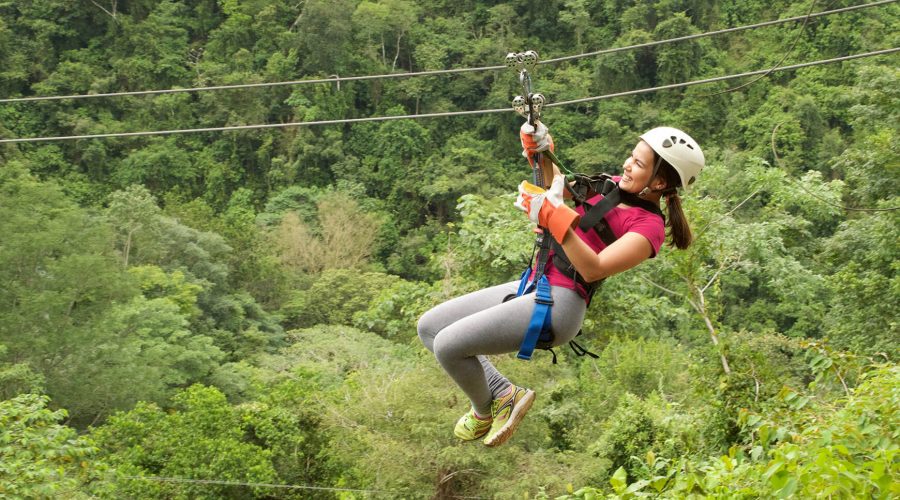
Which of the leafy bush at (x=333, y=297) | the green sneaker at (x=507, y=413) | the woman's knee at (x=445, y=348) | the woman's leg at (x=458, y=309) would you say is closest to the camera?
the woman's knee at (x=445, y=348)

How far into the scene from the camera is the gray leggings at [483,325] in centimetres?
315

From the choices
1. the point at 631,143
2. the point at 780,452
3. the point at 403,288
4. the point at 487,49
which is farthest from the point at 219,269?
the point at 780,452

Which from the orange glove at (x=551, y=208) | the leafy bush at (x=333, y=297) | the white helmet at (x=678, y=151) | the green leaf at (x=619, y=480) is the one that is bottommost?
the leafy bush at (x=333, y=297)

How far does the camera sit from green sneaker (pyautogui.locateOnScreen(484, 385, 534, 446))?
3518mm

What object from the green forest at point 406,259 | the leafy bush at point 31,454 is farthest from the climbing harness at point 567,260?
the leafy bush at point 31,454

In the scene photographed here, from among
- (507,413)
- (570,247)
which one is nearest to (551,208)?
(570,247)

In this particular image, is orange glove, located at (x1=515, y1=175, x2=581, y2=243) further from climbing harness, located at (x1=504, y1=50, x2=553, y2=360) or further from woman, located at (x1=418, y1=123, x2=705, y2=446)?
climbing harness, located at (x1=504, y1=50, x2=553, y2=360)

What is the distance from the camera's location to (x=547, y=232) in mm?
3203

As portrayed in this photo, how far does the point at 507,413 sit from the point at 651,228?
882mm

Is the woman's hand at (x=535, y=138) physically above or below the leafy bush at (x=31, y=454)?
above

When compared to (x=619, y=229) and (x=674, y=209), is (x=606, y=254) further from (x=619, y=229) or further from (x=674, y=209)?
(x=674, y=209)

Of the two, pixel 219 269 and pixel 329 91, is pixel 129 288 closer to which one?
pixel 219 269

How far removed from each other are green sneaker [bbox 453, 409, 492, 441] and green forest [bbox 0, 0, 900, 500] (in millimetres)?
565

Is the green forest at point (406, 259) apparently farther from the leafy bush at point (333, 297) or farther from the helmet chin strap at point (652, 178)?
the helmet chin strap at point (652, 178)
